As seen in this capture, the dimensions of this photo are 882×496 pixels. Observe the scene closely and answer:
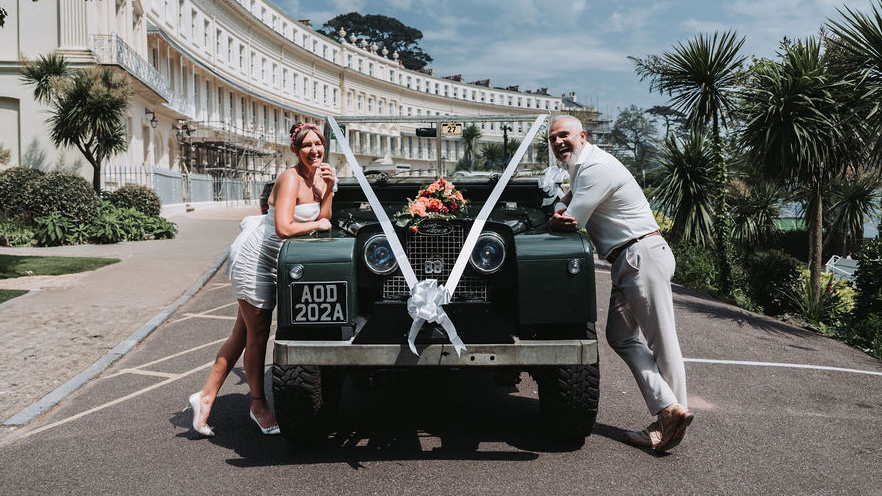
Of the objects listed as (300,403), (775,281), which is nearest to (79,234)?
(775,281)

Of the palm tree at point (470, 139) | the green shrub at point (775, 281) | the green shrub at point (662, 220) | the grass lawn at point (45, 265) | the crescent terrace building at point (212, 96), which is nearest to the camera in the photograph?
the palm tree at point (470, 139)

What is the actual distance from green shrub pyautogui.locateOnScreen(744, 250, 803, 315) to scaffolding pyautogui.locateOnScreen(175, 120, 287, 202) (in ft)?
86.4

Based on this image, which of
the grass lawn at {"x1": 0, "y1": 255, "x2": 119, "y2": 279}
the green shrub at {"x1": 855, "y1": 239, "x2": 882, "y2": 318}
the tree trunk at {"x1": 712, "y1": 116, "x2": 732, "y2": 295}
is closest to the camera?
the green shrub at {"x1": 855, "y1": 239, "x2": 882, "y2": 318}

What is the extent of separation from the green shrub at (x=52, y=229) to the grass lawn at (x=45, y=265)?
215 centimetres

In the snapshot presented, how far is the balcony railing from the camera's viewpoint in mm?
24547

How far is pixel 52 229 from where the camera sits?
15.9m

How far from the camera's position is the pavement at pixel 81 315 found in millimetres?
5758

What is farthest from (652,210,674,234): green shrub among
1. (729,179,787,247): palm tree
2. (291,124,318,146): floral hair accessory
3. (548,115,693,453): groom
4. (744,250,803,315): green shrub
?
(291,124,318,146): floral hair accessory

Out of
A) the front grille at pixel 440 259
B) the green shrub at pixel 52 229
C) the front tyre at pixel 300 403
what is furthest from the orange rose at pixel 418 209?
the green shrub at pixel 52 229

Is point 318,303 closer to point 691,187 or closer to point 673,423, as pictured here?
point 673,423

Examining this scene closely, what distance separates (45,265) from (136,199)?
750 cm

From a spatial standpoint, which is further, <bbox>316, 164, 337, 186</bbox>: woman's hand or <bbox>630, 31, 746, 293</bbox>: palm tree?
<bbox>630, 31, 746, 293</bbox>: palm tree

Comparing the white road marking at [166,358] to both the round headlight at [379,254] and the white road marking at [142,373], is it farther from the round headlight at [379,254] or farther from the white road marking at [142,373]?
the round headlight at [379,254]

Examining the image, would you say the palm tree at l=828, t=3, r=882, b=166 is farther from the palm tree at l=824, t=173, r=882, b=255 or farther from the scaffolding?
the scaffolding
